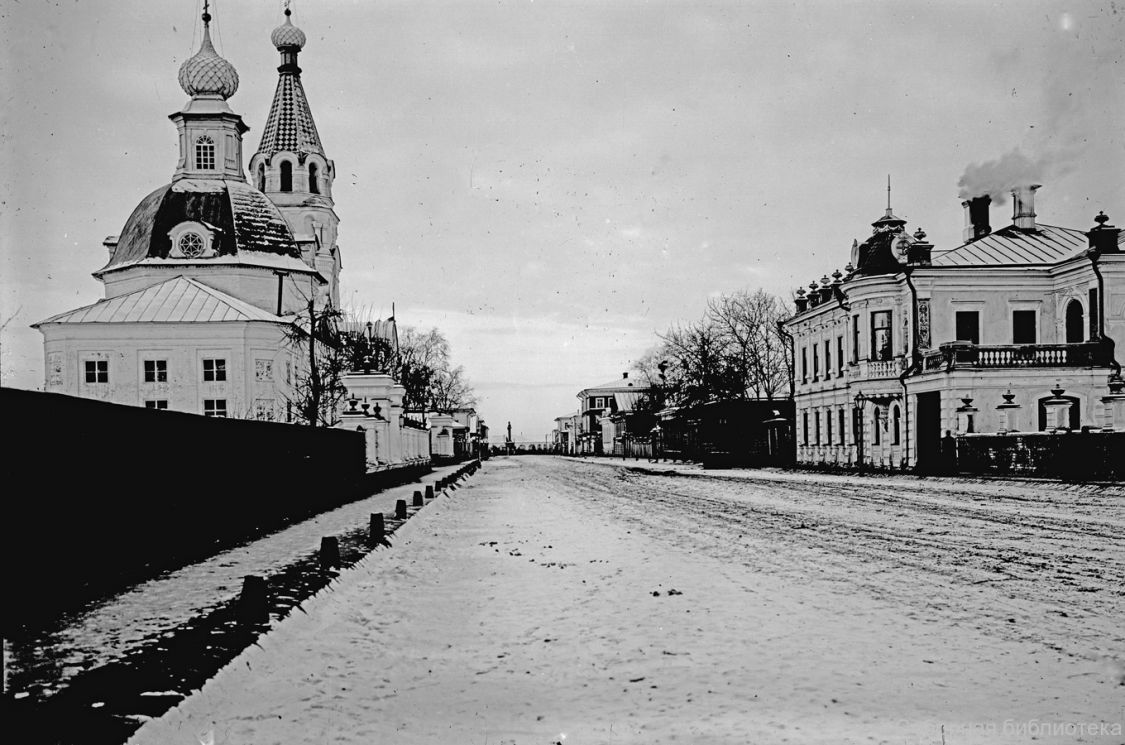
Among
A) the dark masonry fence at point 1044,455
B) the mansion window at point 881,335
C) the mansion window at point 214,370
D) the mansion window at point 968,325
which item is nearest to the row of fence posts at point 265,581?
the dark masonry fence at point 1044,455

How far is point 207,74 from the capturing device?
6322 centimetres

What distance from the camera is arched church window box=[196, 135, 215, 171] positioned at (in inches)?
2496

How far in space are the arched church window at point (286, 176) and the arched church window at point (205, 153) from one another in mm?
10273

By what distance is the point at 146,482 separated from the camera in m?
10.1

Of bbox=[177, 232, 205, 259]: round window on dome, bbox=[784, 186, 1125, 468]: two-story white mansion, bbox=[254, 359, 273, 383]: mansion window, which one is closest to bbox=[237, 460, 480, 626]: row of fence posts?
bbox=[784, 186, 1125, 468]: two-story white mansion

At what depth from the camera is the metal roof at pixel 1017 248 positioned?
38.7 meters

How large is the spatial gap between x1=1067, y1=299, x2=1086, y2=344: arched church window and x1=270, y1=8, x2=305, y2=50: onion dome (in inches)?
2357

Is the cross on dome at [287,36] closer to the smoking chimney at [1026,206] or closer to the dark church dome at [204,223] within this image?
the dark church dome at [204,223]

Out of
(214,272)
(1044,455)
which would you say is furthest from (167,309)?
(1044,455)

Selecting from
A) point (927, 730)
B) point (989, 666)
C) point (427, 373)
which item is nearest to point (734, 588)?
point (989, 666)

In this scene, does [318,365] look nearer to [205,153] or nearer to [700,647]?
[205,153]

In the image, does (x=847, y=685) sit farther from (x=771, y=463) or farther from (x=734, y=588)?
(x=771, y=463)

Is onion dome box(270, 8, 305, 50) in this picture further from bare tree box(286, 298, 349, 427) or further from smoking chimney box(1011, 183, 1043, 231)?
smoking chimney box(1011, 183, 1043, 231)

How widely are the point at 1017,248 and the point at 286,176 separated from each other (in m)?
53.6
